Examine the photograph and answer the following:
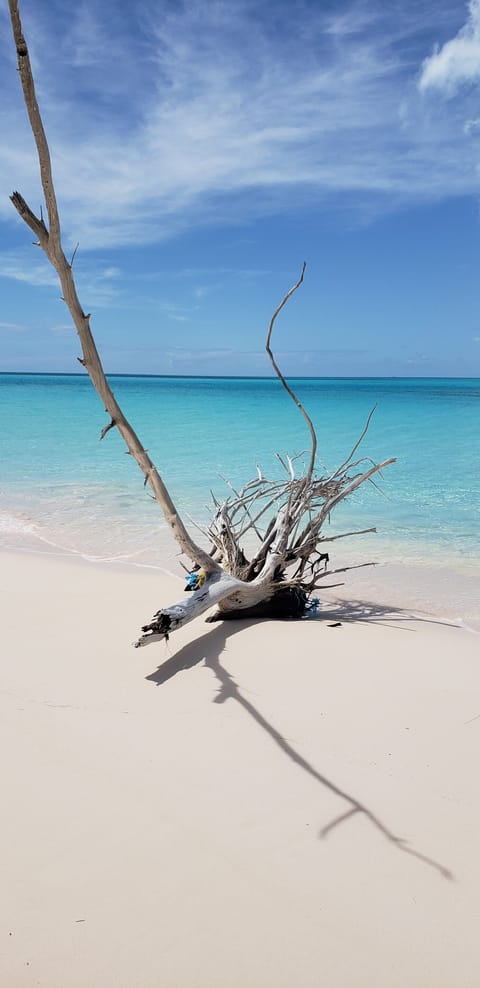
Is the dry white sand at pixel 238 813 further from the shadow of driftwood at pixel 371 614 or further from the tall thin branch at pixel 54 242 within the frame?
the tall thin branch at pixel 54 242

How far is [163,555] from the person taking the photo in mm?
5988

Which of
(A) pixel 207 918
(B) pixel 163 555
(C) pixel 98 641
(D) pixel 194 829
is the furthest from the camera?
(B) pixel 163 555

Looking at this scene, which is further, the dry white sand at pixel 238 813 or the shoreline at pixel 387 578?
the shoreline at pixel 387 578

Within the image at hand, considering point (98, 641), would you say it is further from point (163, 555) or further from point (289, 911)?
point (163, 555)

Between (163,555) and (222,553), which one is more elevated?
(222,553)

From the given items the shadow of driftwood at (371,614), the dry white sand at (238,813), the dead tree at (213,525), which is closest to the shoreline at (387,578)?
the shadow of driftwood at (371,614)

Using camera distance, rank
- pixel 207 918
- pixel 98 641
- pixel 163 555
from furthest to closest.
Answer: pixel 163 555 < pixel 98 641 < pixel 207 918

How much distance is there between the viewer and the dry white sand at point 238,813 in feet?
5.44

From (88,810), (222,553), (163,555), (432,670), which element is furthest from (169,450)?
(88,810)

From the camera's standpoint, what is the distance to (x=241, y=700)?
284 centimetres

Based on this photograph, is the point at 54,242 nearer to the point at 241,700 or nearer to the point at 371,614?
the point at 241,700

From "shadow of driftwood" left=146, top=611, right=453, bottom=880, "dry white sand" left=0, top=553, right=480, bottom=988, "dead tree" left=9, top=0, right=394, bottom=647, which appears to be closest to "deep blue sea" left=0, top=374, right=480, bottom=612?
"dead tree" left=9, top=0, right=394, bottom=647

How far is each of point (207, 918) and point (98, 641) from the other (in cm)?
190

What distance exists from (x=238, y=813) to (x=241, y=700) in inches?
28.8
